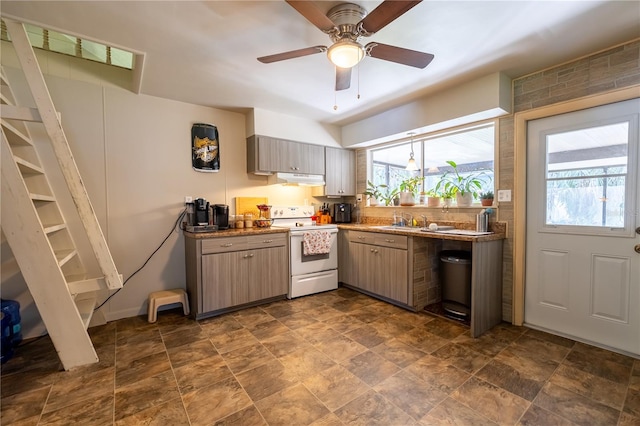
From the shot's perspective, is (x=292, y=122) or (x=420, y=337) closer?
(x=420, y=337)

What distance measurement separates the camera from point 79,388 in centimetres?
184

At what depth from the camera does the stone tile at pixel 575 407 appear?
1.55 m

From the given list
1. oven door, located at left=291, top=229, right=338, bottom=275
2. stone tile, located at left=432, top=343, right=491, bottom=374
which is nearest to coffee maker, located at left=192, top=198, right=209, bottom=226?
oven door, located at left=291, top=229, right=338, bottom=275

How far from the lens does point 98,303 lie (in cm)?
284

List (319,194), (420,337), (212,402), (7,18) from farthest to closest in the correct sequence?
(319,194)
(420,337)
(7,18)
(212,402)

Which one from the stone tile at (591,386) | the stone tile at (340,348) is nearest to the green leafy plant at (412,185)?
the stone tile at (340,348)

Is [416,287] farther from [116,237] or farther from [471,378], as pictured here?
[116,237]

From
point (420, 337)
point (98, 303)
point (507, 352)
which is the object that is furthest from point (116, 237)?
point (507, 352)

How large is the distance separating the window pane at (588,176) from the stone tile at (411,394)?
6.31ft

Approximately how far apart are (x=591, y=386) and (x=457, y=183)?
6.81ft

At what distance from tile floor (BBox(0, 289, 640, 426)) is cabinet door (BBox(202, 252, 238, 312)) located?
0.82 feet

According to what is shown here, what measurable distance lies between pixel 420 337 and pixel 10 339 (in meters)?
3.40

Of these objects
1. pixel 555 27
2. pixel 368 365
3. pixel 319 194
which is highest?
pixel 555 27

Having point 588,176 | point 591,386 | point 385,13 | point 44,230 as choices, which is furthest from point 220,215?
point 588,176
